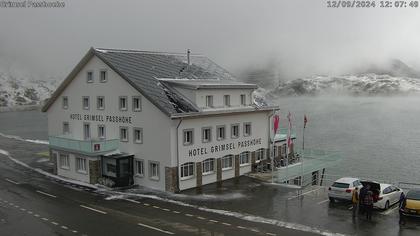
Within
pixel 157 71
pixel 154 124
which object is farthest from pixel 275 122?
pixel 154 124

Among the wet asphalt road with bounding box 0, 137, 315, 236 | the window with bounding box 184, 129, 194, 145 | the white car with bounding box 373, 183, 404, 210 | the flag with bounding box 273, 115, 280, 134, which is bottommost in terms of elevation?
the wet asphalt road with bounding box 0, 137, 315, 236

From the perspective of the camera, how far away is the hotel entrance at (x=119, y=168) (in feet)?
121

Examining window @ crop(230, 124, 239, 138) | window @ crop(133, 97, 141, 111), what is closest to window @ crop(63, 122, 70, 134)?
window @ crop(133, 97, 141, 111)

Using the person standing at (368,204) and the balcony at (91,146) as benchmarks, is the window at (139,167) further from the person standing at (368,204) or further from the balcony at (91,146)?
the person standing at (368,204)

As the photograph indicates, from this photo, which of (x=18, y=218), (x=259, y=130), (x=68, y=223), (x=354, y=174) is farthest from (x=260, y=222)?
(x=354, y=174)

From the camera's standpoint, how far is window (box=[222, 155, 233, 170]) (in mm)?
40344

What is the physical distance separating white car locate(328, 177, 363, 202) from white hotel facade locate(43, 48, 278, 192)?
37.4ft

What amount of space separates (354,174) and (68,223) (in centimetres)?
4293

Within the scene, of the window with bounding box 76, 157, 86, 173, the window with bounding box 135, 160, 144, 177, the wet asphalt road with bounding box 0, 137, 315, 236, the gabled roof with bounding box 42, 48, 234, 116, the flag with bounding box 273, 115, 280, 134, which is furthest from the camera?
the flag with bounding box 273, 115, 280, 134

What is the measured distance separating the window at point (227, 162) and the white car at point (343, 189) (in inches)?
456

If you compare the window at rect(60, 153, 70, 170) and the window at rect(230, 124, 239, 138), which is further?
the window at rect(60, 153, 70, 170)

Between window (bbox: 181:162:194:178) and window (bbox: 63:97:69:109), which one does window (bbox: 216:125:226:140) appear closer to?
window (bbox: 181:162:194:178)

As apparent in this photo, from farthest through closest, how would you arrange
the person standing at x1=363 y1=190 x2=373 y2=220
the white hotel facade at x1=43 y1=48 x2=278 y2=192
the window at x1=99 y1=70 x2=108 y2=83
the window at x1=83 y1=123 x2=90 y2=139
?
the window at x1=83 y1=123 x2=90 y2=139 < the window at x1=99 y1=70 x2=108 y2=83 < the white hotel facade at x1=43 y1=48 x2=278 y2=192 < the person standing at x1=363 y1=190 x2=373 y2=220

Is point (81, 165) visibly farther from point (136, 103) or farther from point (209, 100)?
point (209, 100)
